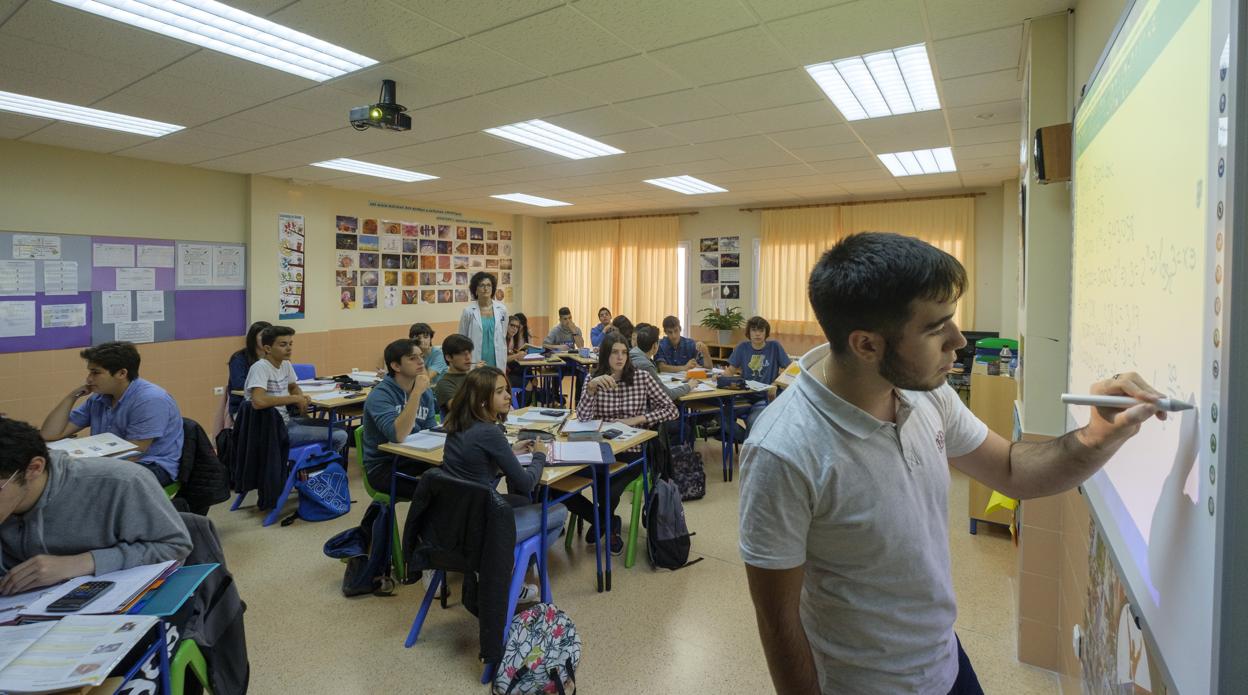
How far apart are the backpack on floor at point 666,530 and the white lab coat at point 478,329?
277 centimetres

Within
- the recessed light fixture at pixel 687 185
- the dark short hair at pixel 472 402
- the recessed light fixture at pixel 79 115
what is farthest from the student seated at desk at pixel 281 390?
the recessed light fixture at pixel 687 185

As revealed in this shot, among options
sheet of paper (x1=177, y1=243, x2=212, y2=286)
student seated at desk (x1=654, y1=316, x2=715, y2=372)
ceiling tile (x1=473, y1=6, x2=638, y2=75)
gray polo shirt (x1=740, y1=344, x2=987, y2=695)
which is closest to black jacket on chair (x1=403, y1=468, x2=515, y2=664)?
gray polo shirt (x1=740, y1=344, x2=987, y2=695)

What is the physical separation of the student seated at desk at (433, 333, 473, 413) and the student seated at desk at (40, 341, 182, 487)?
4.91 ft

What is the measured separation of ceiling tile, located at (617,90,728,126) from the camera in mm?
3672

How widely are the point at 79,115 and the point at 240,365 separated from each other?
196 cm

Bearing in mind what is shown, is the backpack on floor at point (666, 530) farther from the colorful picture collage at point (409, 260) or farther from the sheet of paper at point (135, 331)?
the colorful picture collage at point (409, 260)

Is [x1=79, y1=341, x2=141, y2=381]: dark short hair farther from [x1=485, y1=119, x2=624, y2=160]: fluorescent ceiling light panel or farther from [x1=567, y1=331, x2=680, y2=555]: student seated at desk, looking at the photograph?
[x1=485, y1=119, x2=624, y2=160]: fluorescent ceiling light panel

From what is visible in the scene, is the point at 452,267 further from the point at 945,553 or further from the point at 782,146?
the point at 945,553

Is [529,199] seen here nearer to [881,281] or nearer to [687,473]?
[687,473]

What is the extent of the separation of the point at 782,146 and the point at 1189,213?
4.46m

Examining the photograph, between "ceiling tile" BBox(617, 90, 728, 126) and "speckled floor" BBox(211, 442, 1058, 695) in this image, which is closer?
"speckled floor" BBox(211, 442, 1058, 695)

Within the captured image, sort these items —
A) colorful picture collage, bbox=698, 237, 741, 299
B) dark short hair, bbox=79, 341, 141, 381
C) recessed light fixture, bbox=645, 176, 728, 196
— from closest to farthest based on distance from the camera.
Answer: dark short hair, bbox=79, 341, 141, 381, recessed light fixture, bbox=645, 176, 728, 196, colorful picture collage, bbox=698, 237, 741, 299

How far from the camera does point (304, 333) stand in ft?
22.7

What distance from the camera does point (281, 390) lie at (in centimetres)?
432
